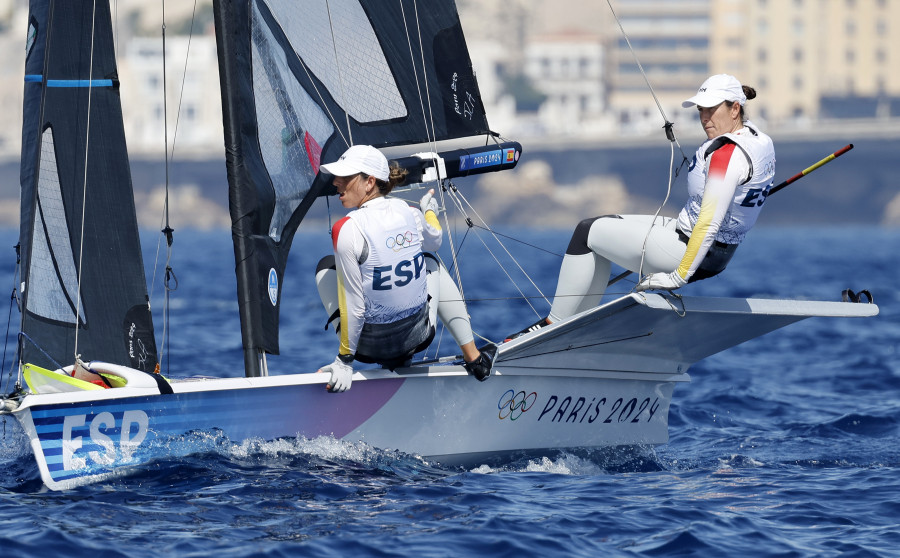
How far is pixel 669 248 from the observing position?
5.97 meters

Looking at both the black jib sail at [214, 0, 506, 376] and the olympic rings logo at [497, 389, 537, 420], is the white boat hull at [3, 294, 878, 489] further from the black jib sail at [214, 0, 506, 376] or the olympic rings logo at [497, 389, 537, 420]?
the black jib sail at [214, 0, 506, 376]

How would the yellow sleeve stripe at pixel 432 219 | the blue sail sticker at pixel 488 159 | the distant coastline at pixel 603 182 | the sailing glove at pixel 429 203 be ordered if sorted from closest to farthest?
1. the yellow sleeve stripe at pixel 432 219
2. the sailing glove at pixel 429 203
3. the blue sail sticker at pixel 488 159
4. the distant coastline at pixel 603 182

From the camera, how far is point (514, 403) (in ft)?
20.4

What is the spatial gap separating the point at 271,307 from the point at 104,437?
1144mm

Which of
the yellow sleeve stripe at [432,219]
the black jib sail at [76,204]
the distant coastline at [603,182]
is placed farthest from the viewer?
the distant coastline at [603,182]

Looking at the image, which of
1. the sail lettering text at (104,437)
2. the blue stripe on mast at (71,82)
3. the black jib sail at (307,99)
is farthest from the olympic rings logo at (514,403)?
the blue stripe on mast at (71,82)

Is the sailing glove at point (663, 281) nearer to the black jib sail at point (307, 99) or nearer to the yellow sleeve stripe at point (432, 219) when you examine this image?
the yellow sleeve stripe at point (432, 219)

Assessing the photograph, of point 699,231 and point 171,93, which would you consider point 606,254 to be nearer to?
point 699,231

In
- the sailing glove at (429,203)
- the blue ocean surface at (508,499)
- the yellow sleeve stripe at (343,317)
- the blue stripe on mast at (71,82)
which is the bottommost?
the blue ocean surface at (508,499)

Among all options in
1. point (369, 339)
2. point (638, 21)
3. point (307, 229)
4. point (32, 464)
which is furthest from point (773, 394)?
point (638, 21)

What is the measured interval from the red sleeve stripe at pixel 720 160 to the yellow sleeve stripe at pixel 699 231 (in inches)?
4.5

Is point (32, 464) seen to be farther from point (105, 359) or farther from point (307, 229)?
point (307, 229)

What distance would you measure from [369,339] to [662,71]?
94869 mm

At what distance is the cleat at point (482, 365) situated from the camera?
5949 mm
